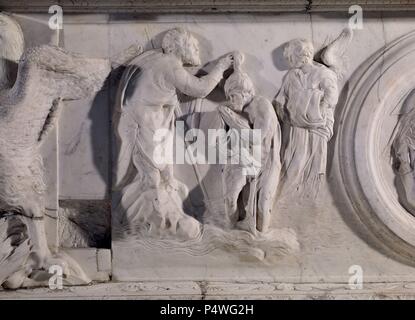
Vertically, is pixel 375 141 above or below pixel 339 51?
below

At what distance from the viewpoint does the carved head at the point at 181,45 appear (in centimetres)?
350

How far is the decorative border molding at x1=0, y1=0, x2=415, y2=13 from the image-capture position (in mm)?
3523

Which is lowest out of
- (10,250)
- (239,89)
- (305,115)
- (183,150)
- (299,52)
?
(10,250)

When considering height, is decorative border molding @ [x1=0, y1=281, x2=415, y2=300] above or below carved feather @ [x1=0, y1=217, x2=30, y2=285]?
below

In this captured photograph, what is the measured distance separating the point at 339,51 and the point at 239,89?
640mm

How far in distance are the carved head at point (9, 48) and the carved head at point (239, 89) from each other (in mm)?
1206

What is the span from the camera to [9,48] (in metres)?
3.51

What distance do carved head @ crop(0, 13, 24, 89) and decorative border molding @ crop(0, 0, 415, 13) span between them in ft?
0.36

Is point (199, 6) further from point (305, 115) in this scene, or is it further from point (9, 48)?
point (9, 48)

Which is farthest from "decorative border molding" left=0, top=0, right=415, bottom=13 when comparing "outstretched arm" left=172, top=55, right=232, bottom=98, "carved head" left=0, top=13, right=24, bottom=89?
"outstretched arm" left=172, top=55, right=232, bottom=98

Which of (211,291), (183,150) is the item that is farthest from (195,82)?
(211,291)

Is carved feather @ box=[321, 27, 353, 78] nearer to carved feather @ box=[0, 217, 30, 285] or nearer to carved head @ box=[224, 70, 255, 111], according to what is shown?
carved head @ box=[224, 70, 255, 111]

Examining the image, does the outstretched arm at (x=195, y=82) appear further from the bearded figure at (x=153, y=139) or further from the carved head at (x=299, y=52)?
the carved head at (x=299, y=52)

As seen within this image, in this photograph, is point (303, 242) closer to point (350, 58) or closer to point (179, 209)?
point (179, 209)
